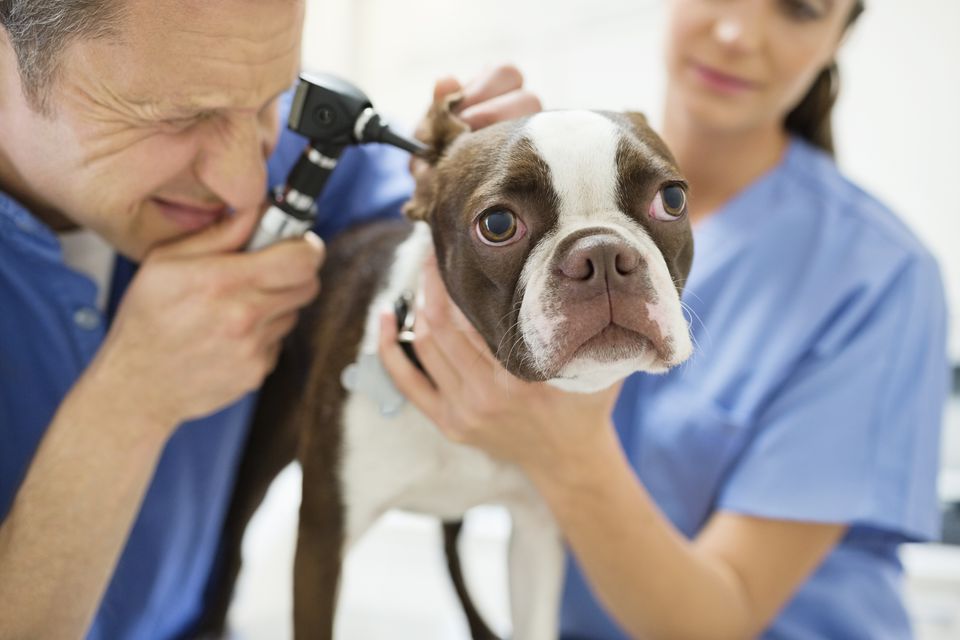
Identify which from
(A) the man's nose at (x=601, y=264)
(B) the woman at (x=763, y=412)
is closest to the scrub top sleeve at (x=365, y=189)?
(B) the woman at (x=763, y=412)

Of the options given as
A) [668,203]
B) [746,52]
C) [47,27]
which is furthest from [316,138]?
[746,52]

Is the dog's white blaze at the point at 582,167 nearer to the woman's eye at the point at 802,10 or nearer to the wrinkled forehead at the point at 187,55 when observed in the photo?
the wrinkled forehead at the point at 187,55

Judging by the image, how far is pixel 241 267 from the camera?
906 millimetres

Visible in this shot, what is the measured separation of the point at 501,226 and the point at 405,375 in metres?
0.23

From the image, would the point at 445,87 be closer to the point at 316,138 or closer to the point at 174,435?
the point at 316,138

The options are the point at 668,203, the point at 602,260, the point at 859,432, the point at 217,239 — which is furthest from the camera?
the point at 859,432

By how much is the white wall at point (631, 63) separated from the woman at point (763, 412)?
898mm

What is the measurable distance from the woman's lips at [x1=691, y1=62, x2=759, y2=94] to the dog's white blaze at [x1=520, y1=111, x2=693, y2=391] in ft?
1.88

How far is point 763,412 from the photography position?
1.18 metres

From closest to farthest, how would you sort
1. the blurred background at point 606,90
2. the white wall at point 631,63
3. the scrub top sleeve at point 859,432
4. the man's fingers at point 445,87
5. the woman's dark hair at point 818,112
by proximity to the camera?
the man's fingers at point 445,87, the scrub top sleeve at point 859,432, the woman's dark hair at point 818,112, the blurred background at point 606,90, the white wall at point 631,63

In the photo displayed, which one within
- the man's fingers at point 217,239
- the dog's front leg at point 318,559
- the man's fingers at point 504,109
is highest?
the man's fingers at point 504,109

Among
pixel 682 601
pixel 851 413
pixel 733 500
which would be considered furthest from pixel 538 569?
pixel 851 413

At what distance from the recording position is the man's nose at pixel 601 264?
70cm

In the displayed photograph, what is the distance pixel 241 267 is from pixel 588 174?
1.27 feet
